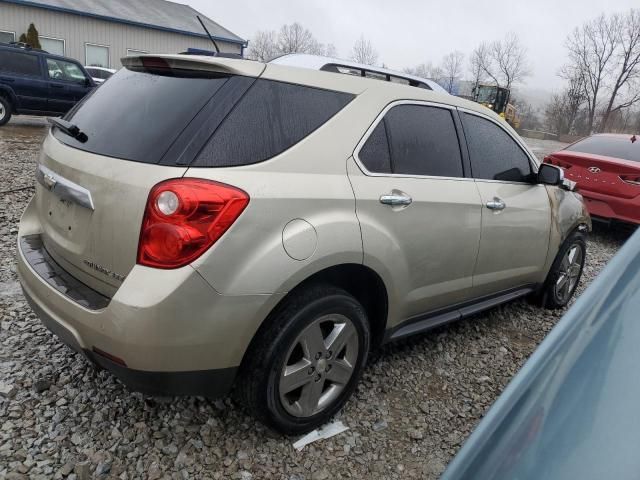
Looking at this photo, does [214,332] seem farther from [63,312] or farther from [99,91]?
[99,91]

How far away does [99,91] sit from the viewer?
259 centimetres

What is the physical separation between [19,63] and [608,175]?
12.7 m

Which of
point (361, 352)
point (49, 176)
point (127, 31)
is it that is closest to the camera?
point (49, 176)

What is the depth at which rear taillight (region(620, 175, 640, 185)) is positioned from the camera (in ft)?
20.2

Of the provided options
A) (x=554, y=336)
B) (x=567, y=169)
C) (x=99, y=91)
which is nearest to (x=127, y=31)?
(x=567, y=169)

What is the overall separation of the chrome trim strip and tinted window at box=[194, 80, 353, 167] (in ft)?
1.75

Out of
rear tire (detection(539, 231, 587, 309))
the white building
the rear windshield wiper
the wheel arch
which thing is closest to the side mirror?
rear tire (detection(539, 231, 587, 309))

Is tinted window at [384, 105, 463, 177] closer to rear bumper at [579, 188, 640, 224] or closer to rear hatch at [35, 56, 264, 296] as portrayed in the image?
rear hatch at [35, 56, 264, 296]

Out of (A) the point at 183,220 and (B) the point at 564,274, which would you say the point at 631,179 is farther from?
(A) the point at 183,220

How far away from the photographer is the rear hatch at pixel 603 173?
6191mm

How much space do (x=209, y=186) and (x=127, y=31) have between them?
1078 inches

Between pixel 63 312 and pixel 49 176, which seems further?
pixel 49 176

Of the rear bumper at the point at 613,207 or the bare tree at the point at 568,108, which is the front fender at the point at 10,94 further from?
the bare tree at the point at 568,108

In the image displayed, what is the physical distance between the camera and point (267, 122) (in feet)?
6.88
